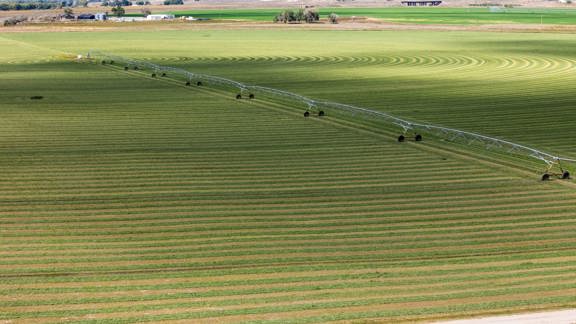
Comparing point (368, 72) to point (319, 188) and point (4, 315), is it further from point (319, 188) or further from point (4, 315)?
point (4, 315)

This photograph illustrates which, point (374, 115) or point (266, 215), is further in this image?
point (374, 115)

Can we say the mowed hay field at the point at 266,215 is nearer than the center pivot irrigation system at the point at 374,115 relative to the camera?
Yes

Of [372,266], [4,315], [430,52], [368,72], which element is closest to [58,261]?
[4,315]

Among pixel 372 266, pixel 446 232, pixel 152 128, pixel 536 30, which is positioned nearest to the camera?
pixel 372 266

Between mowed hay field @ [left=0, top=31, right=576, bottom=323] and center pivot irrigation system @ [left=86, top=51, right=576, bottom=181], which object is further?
center pivot irrigation system @ [left=86, top=51, right=576, bottom=181]
